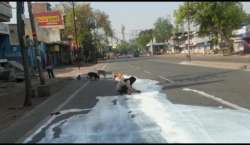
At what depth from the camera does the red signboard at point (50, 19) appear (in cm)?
8438

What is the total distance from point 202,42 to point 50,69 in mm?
102485

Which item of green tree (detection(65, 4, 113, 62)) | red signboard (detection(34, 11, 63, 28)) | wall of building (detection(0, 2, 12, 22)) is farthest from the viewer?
green tree (detection(65, 4, 113, 62))

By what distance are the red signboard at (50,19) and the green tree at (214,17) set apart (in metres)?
20.9

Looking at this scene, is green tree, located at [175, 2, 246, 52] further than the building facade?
Yes

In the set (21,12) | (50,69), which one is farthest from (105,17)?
(21,12)

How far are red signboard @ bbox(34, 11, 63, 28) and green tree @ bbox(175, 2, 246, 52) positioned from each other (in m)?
20.9

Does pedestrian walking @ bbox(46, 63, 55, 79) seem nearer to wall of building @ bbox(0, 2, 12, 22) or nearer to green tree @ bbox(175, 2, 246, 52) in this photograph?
wall of building @ bbox(0, 2, 12, 22)

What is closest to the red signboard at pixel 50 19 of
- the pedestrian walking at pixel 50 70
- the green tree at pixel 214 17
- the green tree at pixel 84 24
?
the green tree at pixel 84 24

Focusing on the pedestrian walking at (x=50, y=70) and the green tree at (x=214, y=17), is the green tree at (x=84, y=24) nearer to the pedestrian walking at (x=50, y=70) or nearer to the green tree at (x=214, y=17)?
the green tree at (x=214, y=17)

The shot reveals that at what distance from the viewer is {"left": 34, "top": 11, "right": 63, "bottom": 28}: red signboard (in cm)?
8438

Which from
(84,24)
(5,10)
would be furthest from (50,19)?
(5,10)

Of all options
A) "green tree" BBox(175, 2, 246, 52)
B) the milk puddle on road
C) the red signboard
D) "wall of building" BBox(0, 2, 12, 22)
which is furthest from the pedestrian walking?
"green tree" BBox(175, 2, 246, 52)

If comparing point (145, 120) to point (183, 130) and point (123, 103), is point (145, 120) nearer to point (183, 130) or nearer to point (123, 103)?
point (183, 130)

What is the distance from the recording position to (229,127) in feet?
33.0
